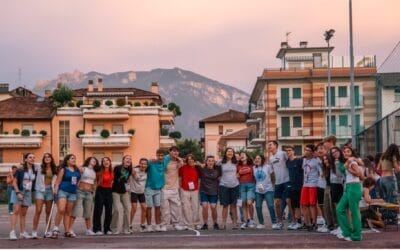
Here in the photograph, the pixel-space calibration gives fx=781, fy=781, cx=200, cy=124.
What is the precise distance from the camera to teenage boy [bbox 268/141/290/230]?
56.4 feet

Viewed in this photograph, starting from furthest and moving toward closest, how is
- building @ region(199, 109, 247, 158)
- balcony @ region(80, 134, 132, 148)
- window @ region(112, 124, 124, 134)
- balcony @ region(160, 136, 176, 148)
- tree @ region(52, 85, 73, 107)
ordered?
building @ region(199, 109, 247, 158), tree @ region(52, 85, 73, 107), window @ region(112, 124, 124, 134), balcony @ region(160, 136, 176, 148), balcony @ region(80, 134, 132, 148)

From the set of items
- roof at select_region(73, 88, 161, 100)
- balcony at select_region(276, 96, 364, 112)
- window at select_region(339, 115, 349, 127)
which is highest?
roof at select_region(73, 88, 161, 100)

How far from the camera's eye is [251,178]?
1786 cm

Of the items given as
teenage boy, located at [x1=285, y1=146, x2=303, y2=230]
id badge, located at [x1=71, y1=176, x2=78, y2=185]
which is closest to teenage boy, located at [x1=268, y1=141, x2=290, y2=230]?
teenage boy, located at [x1=285, y1=146, x2=303, y2=230]

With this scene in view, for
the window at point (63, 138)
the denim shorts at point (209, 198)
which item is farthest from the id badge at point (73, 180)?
the window at point (63, 138)

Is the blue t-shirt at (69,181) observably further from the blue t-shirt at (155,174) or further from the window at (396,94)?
the window at (396,94)

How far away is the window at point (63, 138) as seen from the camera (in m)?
74.0

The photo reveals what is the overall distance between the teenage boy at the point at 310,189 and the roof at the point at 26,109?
60.6 m

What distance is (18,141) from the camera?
72250 millimetres

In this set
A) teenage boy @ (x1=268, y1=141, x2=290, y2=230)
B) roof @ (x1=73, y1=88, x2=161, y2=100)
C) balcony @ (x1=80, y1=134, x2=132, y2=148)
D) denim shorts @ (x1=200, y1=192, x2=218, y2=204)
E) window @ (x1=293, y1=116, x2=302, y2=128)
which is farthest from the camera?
roof @ (x1=73, y1=88, x2=161, y2=100)

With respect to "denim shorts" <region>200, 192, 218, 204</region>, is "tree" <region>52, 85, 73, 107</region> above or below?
above

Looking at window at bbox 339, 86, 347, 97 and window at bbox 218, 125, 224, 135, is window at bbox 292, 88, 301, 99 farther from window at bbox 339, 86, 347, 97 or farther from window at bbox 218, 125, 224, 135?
window at bbox 218, 125, 224, 135

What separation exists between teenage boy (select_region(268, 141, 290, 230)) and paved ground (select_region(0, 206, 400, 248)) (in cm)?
118

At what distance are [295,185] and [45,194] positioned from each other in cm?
532
